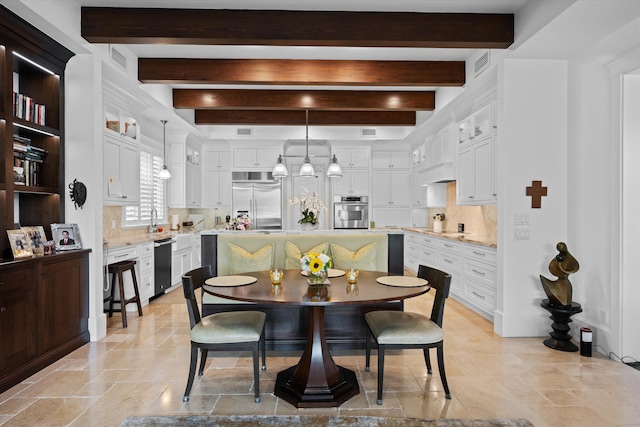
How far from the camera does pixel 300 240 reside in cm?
395

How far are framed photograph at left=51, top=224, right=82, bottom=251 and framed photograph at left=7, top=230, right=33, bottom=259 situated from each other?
15.9 inches

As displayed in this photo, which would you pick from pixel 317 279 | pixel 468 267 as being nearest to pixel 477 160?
pixel 468 267

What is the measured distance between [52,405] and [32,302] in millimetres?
882

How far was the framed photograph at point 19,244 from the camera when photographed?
2.94m

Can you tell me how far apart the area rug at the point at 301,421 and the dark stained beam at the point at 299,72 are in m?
3.59

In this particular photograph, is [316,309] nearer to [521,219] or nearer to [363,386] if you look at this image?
[363,386]

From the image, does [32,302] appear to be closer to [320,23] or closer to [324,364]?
[324,364]

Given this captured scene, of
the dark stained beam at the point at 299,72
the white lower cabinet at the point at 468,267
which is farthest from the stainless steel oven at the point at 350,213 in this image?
the dark stained beam at the point at 299,72

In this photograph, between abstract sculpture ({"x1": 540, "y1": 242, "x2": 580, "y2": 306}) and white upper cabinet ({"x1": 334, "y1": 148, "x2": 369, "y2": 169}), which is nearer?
abstract sculpture ({"x1": 540, "y1": 242, "x2": 580, "y2": 306})

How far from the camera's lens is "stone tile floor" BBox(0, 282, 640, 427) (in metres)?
2.42

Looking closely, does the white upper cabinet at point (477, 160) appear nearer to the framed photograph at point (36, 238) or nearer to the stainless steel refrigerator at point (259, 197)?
the stainless steel refrigerator at point (259, 197)

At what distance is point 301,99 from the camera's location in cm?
573

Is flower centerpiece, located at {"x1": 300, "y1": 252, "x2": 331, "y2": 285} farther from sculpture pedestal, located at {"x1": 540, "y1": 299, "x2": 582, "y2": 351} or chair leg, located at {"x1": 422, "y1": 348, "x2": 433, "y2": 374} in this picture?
sculpture pedestal, located at {"x1": 540, "y1": 299, "x2": 582, "y2": 351}

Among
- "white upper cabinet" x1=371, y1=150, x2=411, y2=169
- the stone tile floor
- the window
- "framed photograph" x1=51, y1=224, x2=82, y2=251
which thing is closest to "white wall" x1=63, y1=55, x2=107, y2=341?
"framed photograph" x1=51, y1=224, x2=82, y2=251
